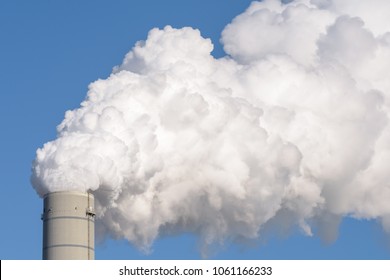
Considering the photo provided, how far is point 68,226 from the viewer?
84.7m

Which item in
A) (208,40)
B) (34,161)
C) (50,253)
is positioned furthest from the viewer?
(208,40)

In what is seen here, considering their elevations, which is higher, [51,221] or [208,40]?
[208,40]

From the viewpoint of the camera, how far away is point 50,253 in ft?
276

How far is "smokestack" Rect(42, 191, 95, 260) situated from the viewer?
84.0 meters

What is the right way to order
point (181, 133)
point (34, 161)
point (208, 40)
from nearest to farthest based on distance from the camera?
point (34, 161), point (181, 133), point (208, 40)

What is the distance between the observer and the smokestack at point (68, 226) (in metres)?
84.0
